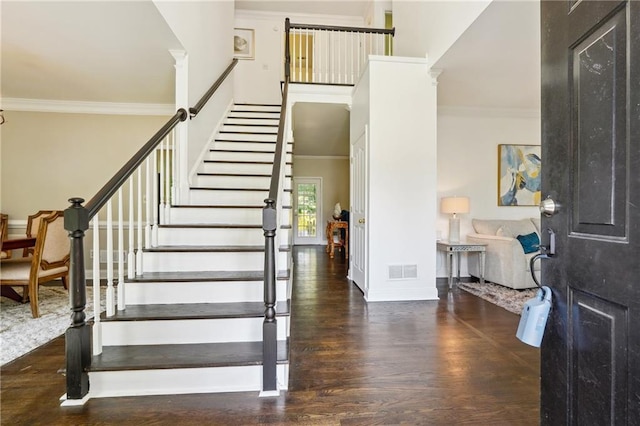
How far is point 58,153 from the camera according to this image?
433 cm

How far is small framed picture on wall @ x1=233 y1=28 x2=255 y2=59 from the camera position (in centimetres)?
639

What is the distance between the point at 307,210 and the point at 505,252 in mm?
5596

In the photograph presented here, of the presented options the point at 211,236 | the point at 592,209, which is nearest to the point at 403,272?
the point at 211,236

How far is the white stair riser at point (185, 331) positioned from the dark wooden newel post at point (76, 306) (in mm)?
236

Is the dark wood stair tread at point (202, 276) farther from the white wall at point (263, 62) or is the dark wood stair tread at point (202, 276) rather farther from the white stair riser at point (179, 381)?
the white wall at point (263, 62)

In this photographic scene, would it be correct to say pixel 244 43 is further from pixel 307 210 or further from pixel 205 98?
pixel 307 210

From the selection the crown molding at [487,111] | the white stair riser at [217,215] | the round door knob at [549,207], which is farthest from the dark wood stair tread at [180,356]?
the crown molding at [487,111]

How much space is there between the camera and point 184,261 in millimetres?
2391

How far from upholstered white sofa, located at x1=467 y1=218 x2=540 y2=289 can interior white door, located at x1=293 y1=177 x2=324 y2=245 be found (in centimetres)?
475

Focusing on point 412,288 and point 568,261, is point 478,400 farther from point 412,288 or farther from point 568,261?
point 412,288

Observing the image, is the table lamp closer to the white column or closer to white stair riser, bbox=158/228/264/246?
white stair riser, bbox=158/228/264/246

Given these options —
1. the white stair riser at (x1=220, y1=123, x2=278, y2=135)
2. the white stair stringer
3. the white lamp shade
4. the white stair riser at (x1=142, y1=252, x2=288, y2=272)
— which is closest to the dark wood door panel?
the white stair stringer

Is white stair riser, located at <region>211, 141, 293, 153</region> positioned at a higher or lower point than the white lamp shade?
higher

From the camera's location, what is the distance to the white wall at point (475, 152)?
4441mm
